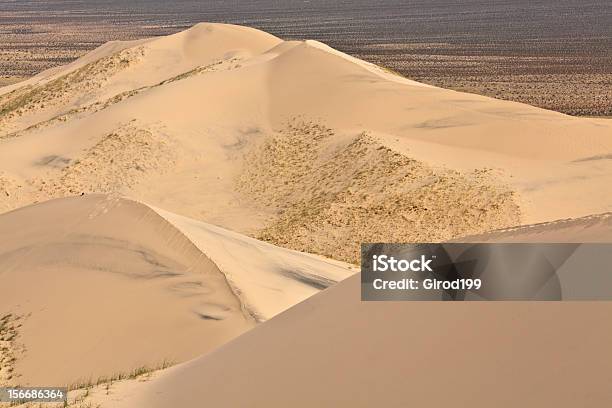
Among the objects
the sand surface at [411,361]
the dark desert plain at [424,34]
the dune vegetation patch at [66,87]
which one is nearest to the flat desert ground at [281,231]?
the sand surface at [411,361]

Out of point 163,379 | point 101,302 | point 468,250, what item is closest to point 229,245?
point 101,302

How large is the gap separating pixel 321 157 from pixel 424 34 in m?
46.3

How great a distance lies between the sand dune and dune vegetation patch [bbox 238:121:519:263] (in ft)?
0.14

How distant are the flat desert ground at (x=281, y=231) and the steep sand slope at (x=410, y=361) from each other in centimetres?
2

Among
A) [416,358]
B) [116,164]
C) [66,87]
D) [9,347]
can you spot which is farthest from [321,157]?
[66,87]

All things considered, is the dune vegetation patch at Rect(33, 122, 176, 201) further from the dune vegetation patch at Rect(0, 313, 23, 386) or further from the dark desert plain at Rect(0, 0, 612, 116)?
the dark desert plain at Rect(0, 0, 612, 116)

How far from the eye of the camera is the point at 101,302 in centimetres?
1112

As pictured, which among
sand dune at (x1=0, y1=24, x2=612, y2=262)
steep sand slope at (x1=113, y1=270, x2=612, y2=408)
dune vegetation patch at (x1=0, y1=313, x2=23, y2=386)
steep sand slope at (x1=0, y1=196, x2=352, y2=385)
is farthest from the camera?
sand dune at (x1=0, y1=24, x2=612, y2=262)

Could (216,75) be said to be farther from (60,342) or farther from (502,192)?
(60,342)

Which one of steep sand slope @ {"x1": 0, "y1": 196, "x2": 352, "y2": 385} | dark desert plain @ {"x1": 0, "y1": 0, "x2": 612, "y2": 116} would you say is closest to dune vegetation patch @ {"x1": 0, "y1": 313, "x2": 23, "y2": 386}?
steep sand slope @ {"x1": 0, "y1": 196, "x2": 352, "y2": 385}

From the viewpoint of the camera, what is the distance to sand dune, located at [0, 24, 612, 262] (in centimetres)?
1867

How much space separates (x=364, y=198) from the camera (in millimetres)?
19625

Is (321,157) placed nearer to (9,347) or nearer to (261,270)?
(261,270)

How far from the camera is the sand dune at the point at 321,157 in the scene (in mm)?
18672
